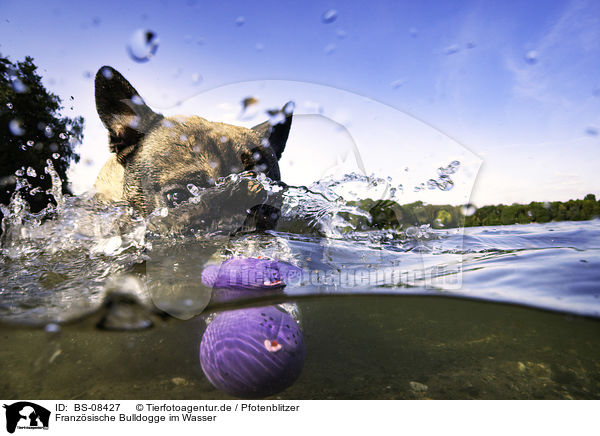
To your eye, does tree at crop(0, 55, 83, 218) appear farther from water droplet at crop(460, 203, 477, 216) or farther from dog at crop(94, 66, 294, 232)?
water droplet at crop(460, 203, 477, 216)

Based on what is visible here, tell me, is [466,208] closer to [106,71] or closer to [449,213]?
[449,213]

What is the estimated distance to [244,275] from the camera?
3.34 metres

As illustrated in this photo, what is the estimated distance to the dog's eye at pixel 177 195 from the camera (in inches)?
145

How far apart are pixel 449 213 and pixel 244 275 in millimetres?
2939

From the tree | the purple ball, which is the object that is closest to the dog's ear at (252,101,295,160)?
the purple ball

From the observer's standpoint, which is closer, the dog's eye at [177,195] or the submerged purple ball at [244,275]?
the submerged purple ball at [244,275]

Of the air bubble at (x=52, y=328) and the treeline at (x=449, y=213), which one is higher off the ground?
the treeline at (x=449, y=213)

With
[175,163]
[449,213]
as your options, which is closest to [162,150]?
[175,163]

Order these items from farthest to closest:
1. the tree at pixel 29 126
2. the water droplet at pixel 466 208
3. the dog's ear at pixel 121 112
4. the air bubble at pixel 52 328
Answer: the tree at pixel 29 126
the water droplet at pixel 466 208
the air bubble at pixel 52 328
the dog's ear at pixel 121 112

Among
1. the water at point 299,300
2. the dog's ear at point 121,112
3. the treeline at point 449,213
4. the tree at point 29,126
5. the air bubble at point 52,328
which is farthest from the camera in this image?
the tree at point 29,126

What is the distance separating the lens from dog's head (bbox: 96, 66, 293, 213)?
3.66 meters

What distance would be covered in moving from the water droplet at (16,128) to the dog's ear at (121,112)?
27.5 feet
